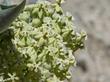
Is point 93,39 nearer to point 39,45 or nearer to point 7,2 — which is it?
point 39,45

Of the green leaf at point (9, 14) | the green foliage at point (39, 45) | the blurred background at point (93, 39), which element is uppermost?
the blurred background at point (93, 39)

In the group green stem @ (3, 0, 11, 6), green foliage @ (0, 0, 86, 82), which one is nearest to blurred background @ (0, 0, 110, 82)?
green foliage @ (0, 0, 86, 82)

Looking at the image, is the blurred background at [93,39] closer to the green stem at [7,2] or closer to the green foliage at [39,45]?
the green foliage at [39,45]

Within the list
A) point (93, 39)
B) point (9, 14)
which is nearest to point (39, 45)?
point (9, 14)

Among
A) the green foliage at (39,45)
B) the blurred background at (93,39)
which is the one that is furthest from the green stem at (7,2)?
the blurred background at (93,39)

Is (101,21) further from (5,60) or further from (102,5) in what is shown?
(5,60)

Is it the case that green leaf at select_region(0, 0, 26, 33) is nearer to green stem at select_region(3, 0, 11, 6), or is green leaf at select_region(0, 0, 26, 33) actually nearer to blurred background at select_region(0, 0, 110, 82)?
green stem at select_region(3, 0, 11, 6)
